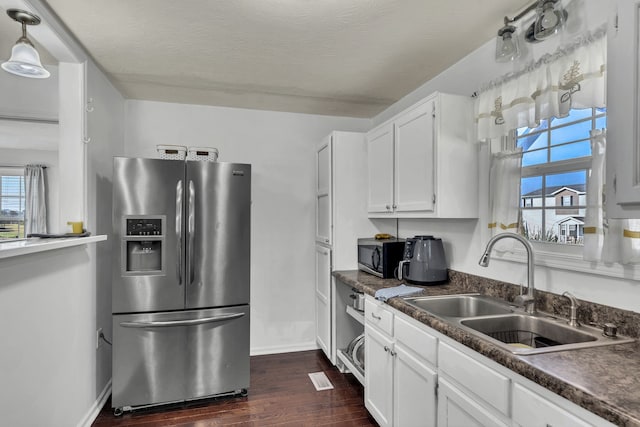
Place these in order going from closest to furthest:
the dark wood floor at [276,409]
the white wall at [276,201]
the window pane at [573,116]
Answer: the window pane at [573,116] < the dark wood floor at [276,409] < the white wall at [276,201]

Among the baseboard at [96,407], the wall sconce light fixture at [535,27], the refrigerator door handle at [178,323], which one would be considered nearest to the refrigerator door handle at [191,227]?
the refrigerator door handle at [178,323]

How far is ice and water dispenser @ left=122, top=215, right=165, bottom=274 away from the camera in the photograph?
251 centimetres

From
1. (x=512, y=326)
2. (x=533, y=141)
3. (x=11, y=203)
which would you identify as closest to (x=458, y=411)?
(x=512, y=326)

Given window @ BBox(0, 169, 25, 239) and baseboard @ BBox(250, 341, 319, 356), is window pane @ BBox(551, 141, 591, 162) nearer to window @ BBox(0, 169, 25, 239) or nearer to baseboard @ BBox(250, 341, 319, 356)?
baseboard @ BBox(250, 341, 319, 356)

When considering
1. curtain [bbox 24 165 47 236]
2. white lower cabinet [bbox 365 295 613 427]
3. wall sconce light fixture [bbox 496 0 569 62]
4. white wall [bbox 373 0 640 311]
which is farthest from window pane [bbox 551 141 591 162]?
curtain [bbox 24 165 47 236]

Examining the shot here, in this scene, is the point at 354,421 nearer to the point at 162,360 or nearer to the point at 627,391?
the point at 162,360

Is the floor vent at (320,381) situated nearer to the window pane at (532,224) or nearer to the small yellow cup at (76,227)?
the window pane at (532,224)

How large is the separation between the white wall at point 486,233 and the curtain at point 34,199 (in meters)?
2.81

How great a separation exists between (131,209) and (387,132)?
6.45ft

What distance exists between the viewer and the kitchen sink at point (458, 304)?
1.99 m

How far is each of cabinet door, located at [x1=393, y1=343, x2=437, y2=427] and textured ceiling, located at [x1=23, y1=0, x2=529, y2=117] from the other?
5.88 ft

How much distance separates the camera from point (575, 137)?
5.44 ft

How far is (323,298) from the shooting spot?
11.0 feet

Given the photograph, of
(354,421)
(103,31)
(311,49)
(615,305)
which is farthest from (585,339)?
(103,31)
